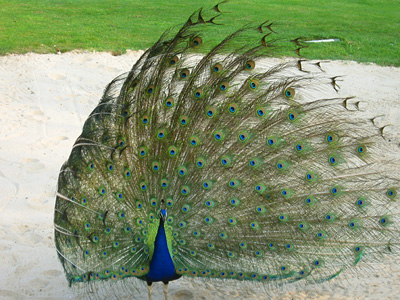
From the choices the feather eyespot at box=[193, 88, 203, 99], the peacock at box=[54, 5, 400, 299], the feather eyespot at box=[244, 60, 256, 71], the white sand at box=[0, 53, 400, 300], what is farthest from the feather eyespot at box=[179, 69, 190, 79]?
the white sand at box=[0, 53, 400, 300]

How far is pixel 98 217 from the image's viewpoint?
3961 mm

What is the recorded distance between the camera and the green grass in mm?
11039

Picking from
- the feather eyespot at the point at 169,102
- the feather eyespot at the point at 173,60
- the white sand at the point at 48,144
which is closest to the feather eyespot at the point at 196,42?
the feather eyespot at the point at 173,60

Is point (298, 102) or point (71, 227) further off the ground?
point (298, 102)

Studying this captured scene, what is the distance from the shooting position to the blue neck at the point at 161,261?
3916mm

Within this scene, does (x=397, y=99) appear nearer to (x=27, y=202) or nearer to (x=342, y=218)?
(x=342, y=218)

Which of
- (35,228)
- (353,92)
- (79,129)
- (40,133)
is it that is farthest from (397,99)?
(35,228)

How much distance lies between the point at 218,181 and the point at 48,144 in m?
4.23

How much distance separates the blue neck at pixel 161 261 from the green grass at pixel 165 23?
18.1 ft

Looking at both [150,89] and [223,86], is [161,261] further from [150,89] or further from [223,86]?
[223,86]

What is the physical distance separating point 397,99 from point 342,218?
6515 mm

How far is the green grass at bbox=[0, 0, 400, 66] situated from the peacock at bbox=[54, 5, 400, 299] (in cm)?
494

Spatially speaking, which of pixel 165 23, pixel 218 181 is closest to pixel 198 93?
pixel 218 181

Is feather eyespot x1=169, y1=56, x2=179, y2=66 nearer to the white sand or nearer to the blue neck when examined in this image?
the blue neck
